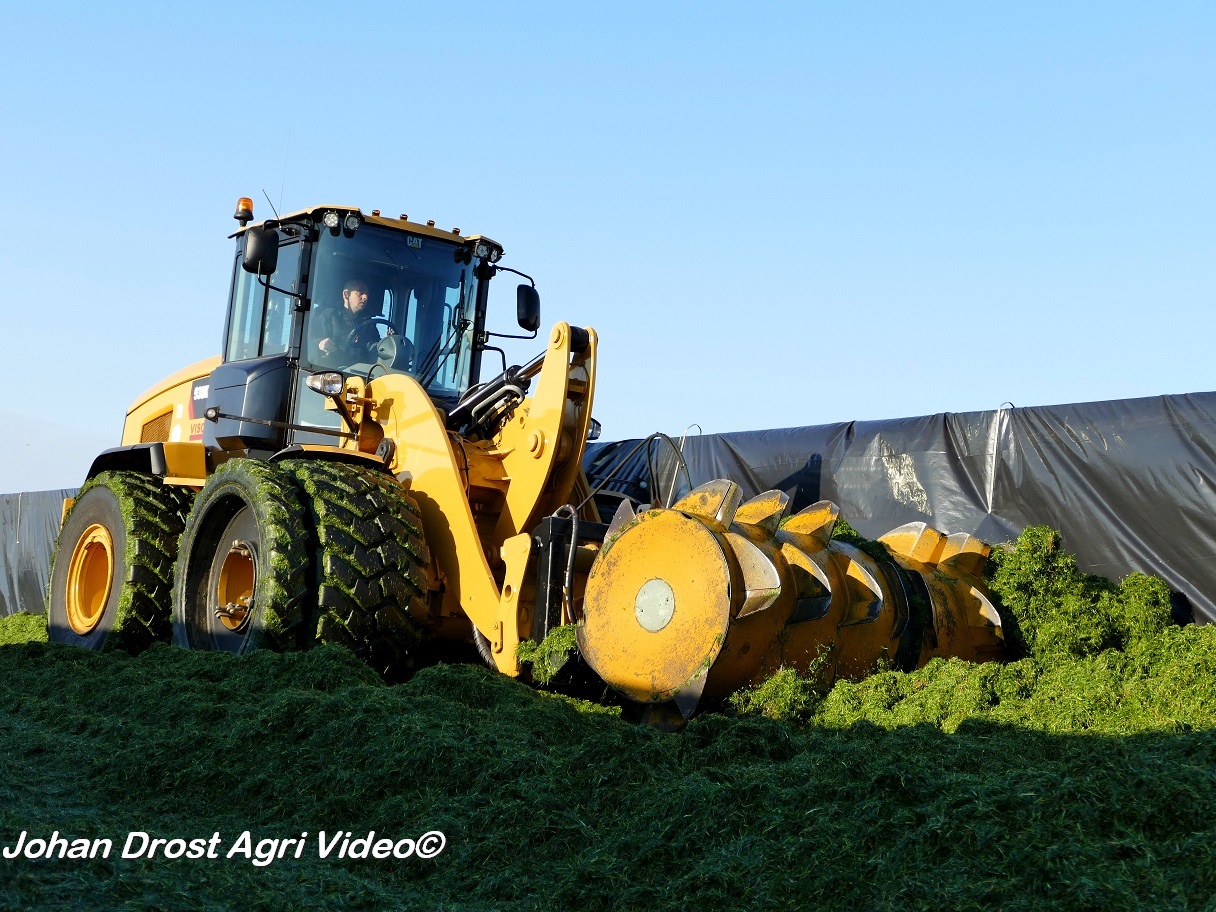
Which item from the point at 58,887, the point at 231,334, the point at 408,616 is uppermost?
the point at 231,334

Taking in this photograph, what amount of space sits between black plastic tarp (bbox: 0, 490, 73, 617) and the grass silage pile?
41.4ft

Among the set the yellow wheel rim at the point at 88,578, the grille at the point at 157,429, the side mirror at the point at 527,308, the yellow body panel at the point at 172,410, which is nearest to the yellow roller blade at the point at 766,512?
the side mirror at the point at 527,308

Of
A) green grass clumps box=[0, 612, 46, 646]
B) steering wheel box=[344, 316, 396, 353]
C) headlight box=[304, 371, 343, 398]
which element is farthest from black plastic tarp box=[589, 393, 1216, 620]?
green grass clumps box=[0, 612, 46, 646]

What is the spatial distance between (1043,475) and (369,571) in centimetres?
485

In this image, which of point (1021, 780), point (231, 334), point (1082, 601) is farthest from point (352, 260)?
point (1021, 780)

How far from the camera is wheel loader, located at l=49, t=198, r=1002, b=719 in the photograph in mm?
5363

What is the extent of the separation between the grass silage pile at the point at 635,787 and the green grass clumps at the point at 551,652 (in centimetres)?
13

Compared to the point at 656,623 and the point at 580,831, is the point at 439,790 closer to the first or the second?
the point at 580,831

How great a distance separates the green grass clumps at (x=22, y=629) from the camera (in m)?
10.9

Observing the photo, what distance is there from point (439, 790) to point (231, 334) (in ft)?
18.2

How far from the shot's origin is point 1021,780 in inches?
135

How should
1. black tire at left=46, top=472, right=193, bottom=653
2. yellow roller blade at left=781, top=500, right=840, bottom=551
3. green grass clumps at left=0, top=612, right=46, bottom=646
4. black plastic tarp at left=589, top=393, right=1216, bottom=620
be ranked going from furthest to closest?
green grass clumps at left=0, top=612, right=46, bottom=646
black tire at left=46, top=472, right=193, bottom=653
black plastic tarp at left=589, top=393, right=1216, bottom=620
yellow roller blade at left=781, top=500, right=840, bottom=551

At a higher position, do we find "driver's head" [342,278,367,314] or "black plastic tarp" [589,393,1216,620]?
"driver's head" [342,278,367,314]

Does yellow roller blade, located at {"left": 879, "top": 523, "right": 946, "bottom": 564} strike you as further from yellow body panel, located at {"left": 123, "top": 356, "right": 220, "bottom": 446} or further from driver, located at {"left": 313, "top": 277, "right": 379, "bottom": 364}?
yellow body panel, located at {"left": 123, "top": 356, "right": 220, "bottom": 446}
